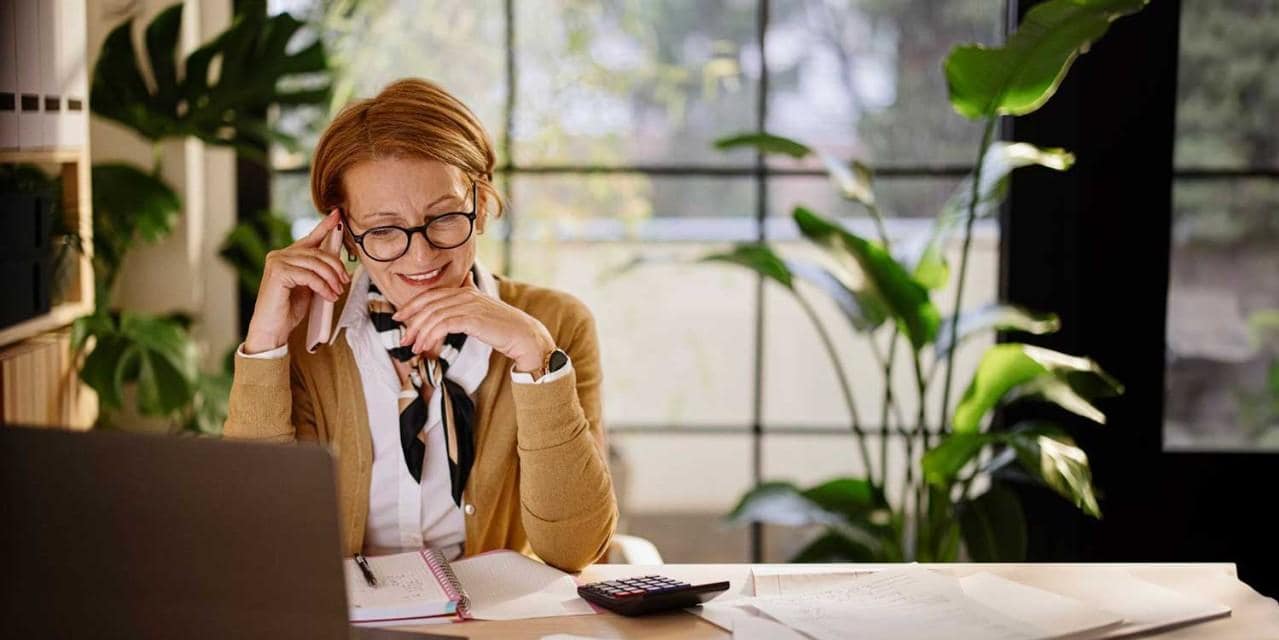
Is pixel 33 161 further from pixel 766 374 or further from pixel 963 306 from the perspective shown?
pixel 963 306

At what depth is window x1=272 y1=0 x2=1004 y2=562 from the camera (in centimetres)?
323

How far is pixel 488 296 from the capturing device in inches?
73.4

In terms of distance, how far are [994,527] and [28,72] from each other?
196cm

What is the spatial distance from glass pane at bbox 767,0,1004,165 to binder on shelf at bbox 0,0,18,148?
161 centimetres

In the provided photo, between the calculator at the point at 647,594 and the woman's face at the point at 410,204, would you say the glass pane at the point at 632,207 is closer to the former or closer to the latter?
the woman's face at the point at 410,204

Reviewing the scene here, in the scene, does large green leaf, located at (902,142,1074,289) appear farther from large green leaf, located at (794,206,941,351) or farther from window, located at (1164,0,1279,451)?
window, located at (1164,0,1279,451)

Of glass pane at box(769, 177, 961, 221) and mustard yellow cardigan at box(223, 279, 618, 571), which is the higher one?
glass pane at box(769, 177, 961, 221)

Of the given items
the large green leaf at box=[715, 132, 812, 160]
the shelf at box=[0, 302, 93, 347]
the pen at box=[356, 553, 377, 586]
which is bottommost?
the pen at box=[356, 553, 377, 586]

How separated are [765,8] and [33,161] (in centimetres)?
161

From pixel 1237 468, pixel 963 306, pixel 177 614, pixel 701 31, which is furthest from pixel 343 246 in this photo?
pixel 1237 468

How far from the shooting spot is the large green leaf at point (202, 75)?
2.88m

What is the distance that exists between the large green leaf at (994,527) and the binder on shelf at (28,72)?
1855 mm

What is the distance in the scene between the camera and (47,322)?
2.59 metres

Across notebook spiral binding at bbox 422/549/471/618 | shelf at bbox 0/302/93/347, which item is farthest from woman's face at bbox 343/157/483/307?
shelf at bbox 0/302/93/347
